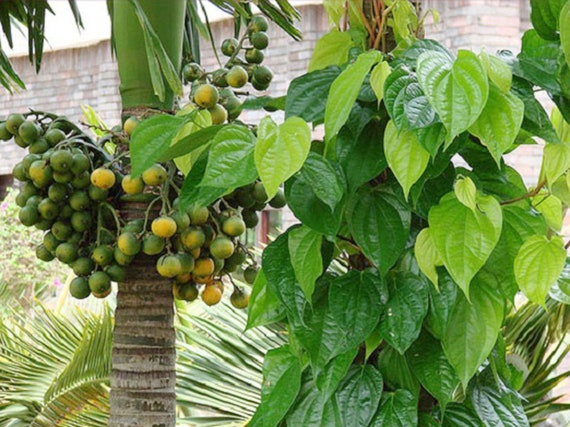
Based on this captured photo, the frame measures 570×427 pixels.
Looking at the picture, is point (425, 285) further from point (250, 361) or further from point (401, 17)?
point (250, 361)

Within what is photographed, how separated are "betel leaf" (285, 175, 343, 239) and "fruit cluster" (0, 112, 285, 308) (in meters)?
0.29

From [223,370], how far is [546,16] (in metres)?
1.63

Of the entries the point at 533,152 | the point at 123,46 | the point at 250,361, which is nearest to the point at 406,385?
the point at 123,46

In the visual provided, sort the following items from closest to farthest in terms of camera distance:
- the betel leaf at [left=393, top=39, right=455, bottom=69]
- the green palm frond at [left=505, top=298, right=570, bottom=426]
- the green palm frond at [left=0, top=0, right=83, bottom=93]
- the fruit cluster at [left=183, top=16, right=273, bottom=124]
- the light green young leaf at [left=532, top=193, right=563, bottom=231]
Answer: the betel leaf at [left=393, top=39, right=455, bottom=69] → the light green young leaf at [left=532, top=193, right=563, bottom=231] → the fruit cluster at [left=183, top=16, right=273, bottom=124] → the green palm frond at [left=0, top=0, right=83, bottom=93] → the green palm frond at [left=505, top=298, right=570, bottom=426]

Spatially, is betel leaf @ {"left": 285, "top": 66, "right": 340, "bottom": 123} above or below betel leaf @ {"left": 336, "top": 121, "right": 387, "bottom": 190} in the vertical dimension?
above

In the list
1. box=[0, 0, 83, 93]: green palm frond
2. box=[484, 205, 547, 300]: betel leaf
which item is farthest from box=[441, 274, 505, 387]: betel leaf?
box=[0, 0, 83, 93]: green palm frond

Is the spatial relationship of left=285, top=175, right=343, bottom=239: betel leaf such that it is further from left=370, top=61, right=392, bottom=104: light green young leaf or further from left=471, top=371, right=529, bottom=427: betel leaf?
left=471, top=371, right=529, bottom=427: betel leaf

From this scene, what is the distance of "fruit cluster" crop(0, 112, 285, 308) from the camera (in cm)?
107

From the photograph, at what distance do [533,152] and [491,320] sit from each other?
379 centimetres

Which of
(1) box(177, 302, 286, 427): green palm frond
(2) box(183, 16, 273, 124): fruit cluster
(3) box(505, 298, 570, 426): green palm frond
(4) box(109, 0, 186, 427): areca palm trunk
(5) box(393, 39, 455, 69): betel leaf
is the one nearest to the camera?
(5) box(393, 39, 455, 69): betel leaf

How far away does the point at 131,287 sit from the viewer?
1.15 metres

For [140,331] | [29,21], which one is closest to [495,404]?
[140,331]

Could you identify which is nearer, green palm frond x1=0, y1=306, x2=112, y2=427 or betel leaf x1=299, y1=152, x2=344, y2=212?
betel leaf x1=299, y1=152, x2=344, y2=212

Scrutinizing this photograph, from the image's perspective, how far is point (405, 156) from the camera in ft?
2.42
